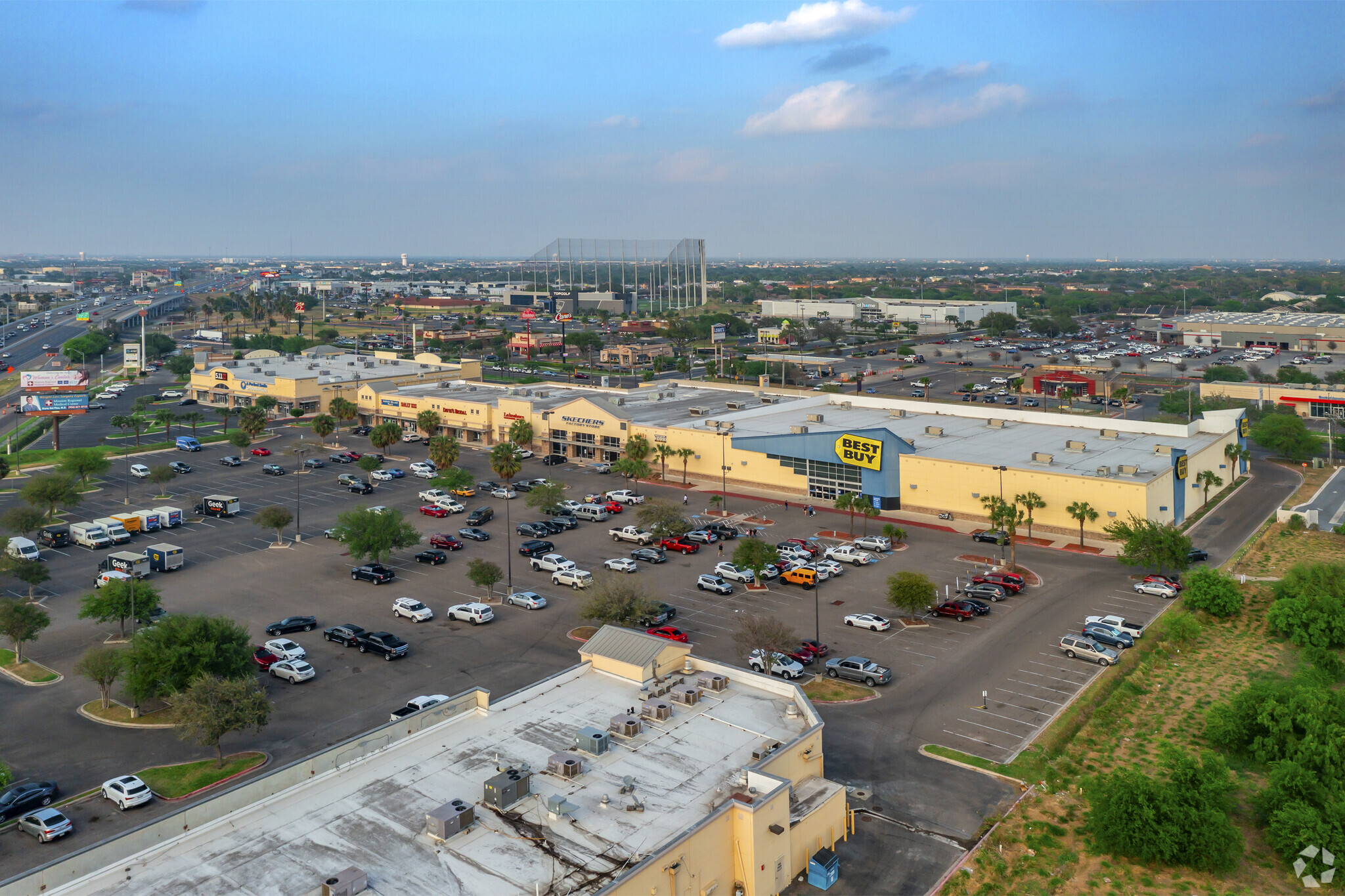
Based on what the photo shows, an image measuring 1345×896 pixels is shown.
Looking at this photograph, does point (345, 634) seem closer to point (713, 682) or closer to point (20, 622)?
point (20, 622)

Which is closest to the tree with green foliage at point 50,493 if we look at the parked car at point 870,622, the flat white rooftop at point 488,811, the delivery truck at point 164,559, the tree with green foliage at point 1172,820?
the delivery truck at point 164,559

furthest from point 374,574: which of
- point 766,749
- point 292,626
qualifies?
point 766,749

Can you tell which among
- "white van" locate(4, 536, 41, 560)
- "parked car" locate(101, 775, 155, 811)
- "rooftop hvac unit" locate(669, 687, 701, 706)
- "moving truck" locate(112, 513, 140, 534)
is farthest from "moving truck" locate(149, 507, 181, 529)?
"rooftop hvac unit" locate(669, 687, 701, 706)

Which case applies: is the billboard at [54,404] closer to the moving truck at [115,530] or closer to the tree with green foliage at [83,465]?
the tree with green foliage at [83,465]

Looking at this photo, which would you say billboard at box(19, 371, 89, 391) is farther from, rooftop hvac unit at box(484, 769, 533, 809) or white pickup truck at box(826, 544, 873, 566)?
rooftop hvac unit at box(484, 769, 533, 809)

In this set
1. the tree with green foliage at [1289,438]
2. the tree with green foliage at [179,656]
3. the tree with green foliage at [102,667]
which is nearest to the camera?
the tree with green foliage at [179,656]
